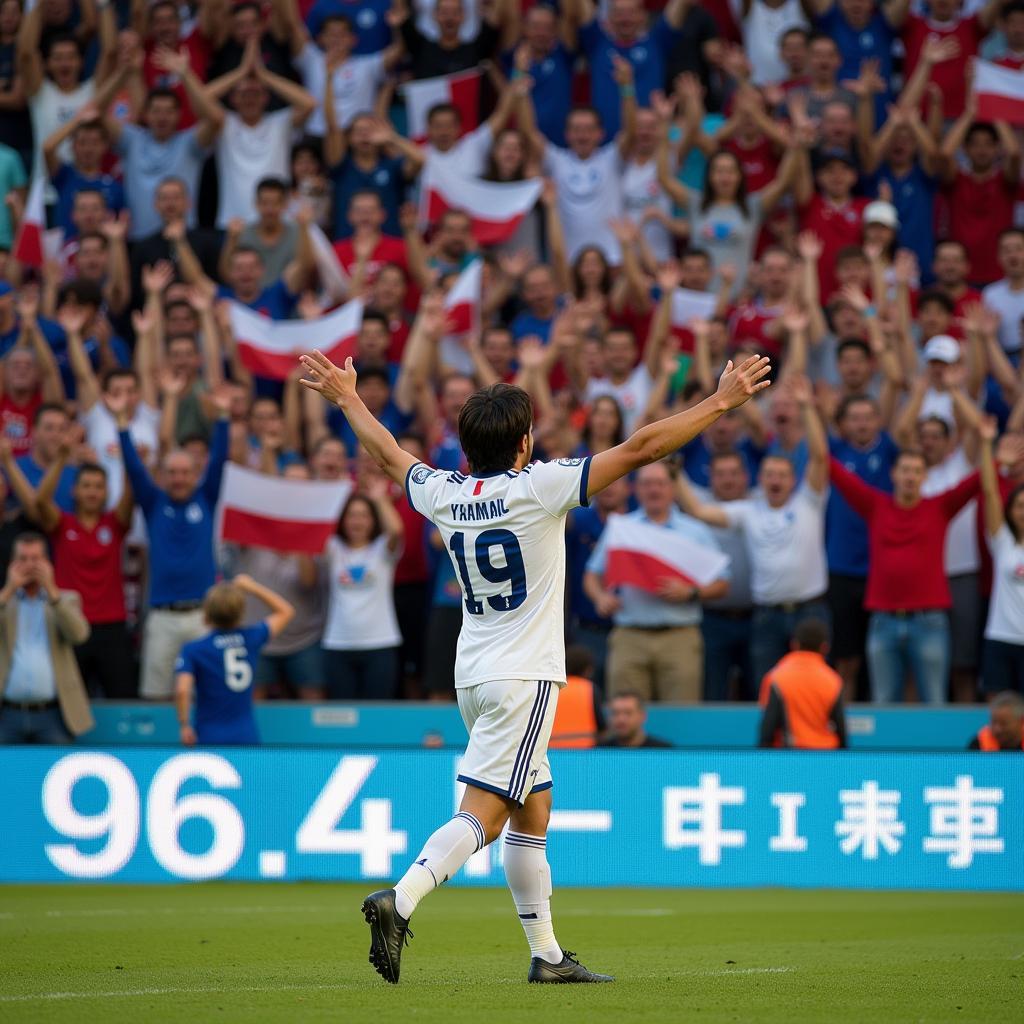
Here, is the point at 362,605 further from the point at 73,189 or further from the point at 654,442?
the point at 654,442

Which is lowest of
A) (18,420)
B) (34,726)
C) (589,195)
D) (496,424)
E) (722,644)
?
(34,726)

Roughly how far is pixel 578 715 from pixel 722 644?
65.7 inches

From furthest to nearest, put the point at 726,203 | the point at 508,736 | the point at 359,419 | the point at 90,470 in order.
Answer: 1. the point at 726,203
2. the point at 90,470
3. the point at 359,419
4. the point at 508,736

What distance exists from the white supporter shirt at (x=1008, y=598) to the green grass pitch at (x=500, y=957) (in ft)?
7.49

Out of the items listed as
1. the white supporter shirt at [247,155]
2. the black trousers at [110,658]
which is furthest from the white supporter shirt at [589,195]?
the black trousers at [110,658]

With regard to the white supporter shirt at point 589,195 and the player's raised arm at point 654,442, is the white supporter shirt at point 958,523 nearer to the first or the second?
the white supporter shirt at point 589,195

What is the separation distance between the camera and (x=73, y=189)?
1725 cm

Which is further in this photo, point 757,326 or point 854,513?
point 757,326

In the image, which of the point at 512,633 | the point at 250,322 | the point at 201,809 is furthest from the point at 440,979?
the point at 250,322

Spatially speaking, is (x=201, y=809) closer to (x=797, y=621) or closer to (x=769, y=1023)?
(x=797, y=621)

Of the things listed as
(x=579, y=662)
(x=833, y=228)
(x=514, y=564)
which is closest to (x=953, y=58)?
(x=833, y=228)

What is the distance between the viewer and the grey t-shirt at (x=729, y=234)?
16359 mm

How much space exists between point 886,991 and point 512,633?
76.4 inches

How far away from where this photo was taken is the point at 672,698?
13.9 m
